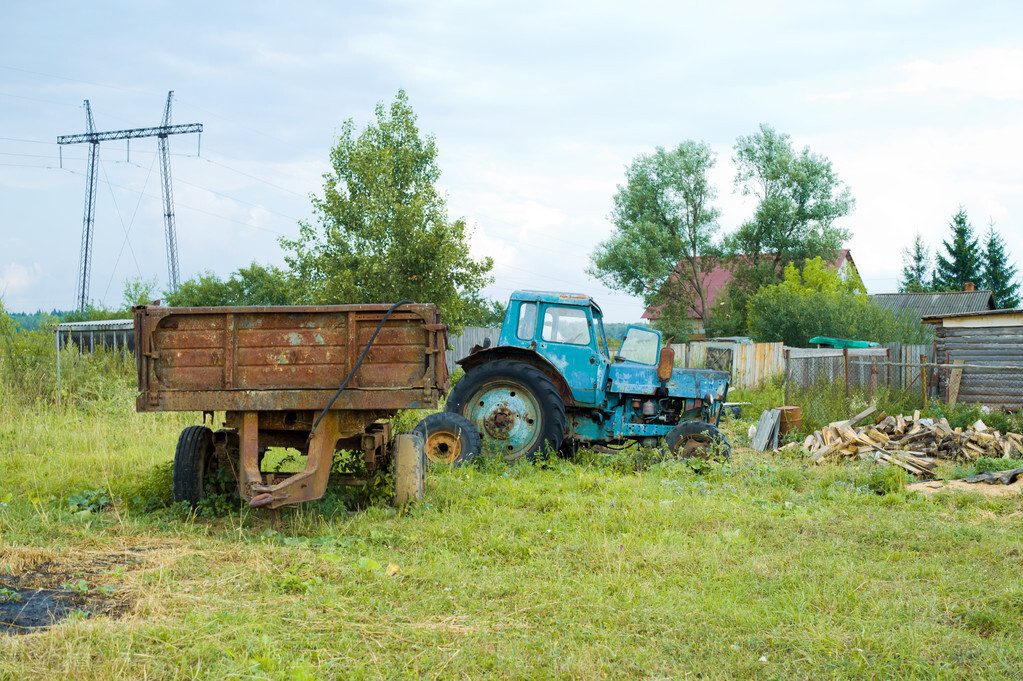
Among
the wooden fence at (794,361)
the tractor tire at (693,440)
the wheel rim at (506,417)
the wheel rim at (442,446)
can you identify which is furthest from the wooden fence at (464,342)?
the wheel rim at (442,446)

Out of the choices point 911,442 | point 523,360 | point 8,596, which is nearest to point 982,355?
point 911,442

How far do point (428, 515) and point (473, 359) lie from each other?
3.15m

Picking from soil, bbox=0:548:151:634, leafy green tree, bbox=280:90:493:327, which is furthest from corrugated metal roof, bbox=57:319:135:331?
soil, bbox=0:548:151:634

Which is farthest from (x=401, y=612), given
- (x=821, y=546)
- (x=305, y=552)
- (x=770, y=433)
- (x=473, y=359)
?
(x=770, y=433)

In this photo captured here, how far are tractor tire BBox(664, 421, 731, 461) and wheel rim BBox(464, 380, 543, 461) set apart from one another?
1668 mm

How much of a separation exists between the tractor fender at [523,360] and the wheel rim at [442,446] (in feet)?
3.65

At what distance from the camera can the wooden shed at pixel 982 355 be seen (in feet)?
51.0

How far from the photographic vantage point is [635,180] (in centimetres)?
4006

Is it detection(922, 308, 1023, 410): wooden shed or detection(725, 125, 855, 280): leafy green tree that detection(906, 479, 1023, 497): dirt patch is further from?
detection(725, 125, 855, 280): leafy green tree

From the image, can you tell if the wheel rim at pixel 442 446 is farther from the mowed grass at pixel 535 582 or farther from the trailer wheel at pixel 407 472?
the trailer wheel at pixel 407 472

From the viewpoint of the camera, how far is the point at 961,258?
129 feet

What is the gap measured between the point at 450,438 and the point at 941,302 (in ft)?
115

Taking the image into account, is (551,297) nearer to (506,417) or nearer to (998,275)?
(506,417)

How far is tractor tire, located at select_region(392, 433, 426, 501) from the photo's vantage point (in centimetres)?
669
